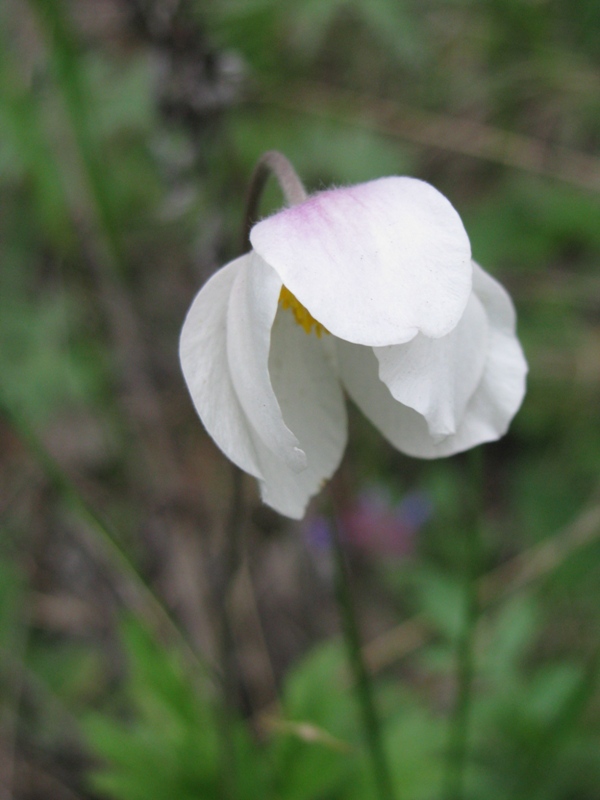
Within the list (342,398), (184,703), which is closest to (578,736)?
(184,703)

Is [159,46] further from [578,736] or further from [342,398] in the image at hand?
[578,736]

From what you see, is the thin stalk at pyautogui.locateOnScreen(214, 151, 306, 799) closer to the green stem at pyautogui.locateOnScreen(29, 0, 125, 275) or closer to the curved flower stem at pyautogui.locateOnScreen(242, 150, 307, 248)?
the curved flower stem at pyautogui.locateOnScreen(242, 150, 307, 248)

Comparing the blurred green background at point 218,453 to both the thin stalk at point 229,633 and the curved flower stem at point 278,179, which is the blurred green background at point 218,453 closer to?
the thin stalk at point 229,633

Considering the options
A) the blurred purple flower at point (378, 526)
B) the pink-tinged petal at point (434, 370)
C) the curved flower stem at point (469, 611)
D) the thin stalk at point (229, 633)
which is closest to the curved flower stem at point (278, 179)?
the pink-tinged petal at point (434, 370)

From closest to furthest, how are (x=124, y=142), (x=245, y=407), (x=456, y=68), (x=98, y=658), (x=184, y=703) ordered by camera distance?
(x=245, y=407), (x=184, y=703), (x=98, y=658), (x=124, y=142), (x=456, y=68)

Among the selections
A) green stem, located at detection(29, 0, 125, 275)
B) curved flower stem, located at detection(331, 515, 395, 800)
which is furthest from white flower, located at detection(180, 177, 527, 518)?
green stem, located at detection(29, 0, 125, 275)
